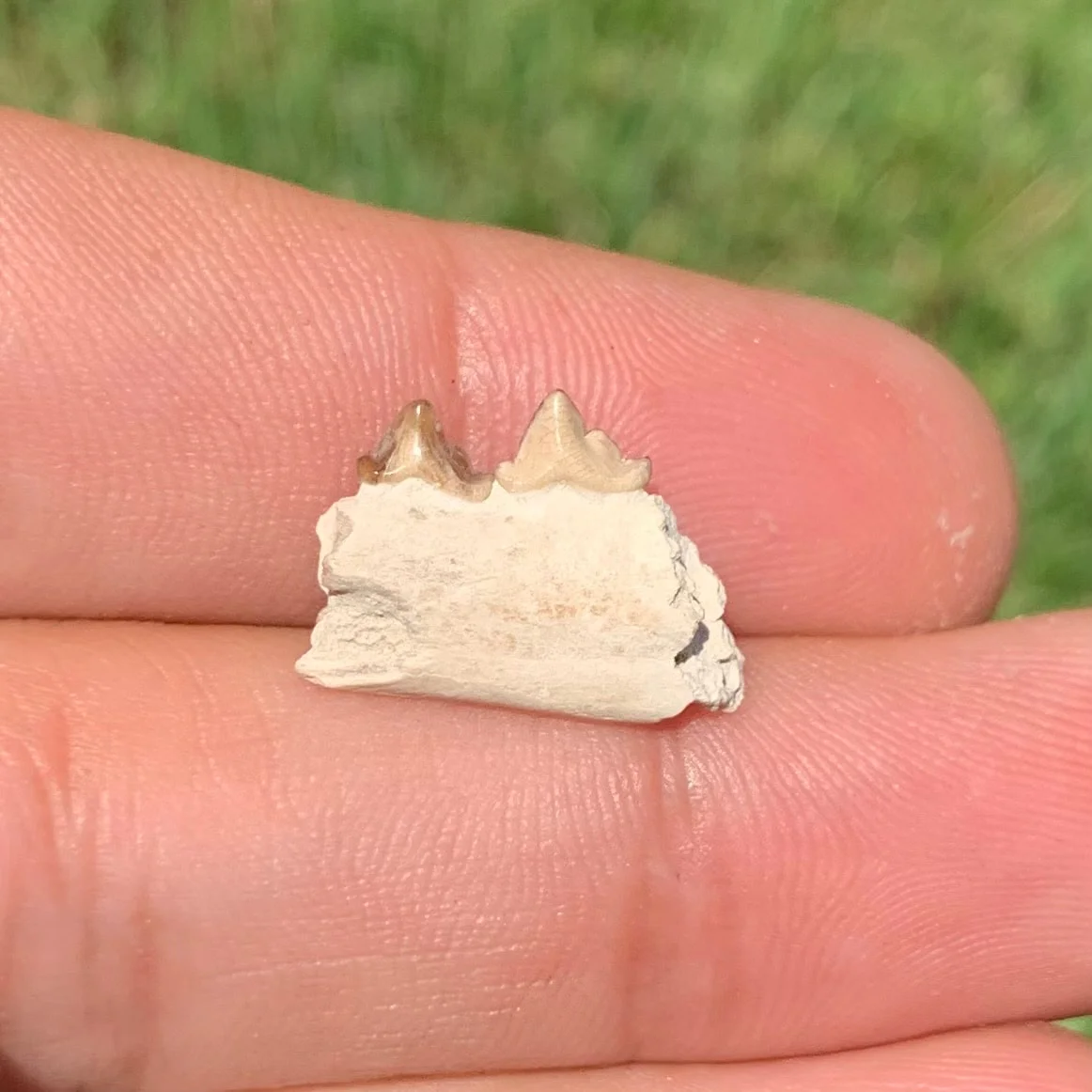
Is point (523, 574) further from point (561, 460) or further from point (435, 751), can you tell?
point (435, 751)

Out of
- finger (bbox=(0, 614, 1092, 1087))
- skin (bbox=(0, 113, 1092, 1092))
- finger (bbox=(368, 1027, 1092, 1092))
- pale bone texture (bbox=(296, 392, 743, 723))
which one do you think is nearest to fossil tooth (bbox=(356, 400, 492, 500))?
pale bone texture (bbox=(296, 392, 743, 723))

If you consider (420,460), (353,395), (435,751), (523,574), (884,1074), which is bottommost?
(884,1074)

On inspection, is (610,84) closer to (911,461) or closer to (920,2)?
(920,2)

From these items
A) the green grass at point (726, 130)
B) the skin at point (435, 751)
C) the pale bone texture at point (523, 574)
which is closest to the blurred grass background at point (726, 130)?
the green grass at point (726, 130)

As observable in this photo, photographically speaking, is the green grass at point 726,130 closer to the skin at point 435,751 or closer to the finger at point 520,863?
the skin at point 435,751

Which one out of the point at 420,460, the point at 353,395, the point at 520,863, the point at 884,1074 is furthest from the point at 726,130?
the point at 884,1074
